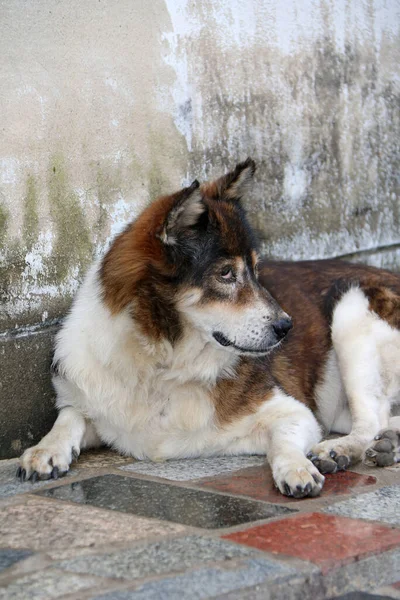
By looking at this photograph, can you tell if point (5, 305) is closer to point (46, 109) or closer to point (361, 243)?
point (46, 109)

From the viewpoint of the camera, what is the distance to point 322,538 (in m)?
2.84

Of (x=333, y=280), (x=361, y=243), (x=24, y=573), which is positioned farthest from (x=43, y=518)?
(x=361, y=243)

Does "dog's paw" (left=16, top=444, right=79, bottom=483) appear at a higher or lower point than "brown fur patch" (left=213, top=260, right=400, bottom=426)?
lower

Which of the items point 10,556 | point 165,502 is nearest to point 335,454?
point 165,502

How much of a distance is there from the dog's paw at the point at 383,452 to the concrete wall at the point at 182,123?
1673 millimetres

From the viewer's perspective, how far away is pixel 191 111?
16.3 ft

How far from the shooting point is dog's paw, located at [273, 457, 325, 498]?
11.0ft

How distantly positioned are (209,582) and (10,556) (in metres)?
0.67

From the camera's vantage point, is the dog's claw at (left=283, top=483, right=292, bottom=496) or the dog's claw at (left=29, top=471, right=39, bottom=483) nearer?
the dog's claw at (left=283, top=483, right=292, bottom=496)

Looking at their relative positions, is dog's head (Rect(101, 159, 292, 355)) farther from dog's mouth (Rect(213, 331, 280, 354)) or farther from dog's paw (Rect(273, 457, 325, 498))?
dog's paw (Rect(273, 457, 325, 498))

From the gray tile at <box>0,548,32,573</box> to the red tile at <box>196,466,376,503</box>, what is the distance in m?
1.00

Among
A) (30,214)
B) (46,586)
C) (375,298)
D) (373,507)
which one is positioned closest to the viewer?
(46,586)

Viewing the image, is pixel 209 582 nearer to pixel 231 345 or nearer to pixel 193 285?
pixel 231 345

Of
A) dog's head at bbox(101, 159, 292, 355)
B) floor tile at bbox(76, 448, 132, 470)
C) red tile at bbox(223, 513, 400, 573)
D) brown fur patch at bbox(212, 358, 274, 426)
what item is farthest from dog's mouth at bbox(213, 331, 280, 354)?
red tile at bbox(223, 513, 400, 573)
